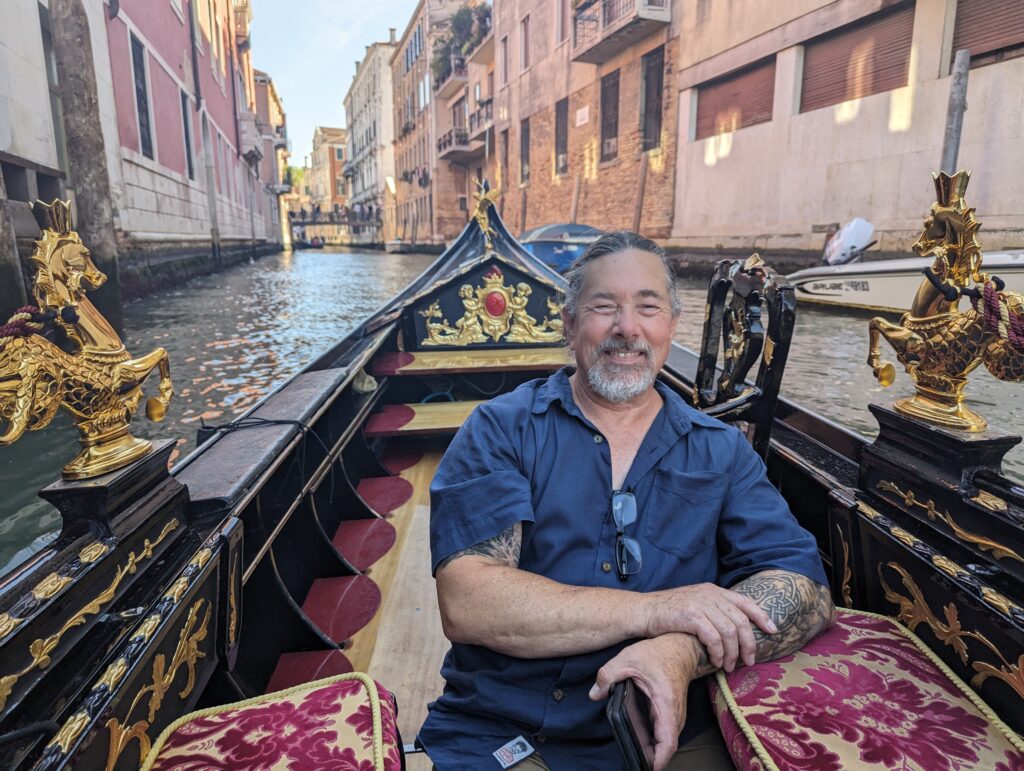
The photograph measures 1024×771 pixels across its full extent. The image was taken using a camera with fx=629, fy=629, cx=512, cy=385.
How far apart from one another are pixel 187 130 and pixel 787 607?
15.1 m

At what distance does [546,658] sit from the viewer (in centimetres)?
94

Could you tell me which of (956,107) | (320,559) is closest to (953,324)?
(320,559)

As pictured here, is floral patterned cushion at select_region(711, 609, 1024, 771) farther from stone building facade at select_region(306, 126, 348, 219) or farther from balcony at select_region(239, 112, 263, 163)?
stone building facade at select_region(306, 126, 348, 219)

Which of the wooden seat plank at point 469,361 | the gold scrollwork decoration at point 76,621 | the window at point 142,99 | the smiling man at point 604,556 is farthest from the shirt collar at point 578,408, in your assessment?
the window at point 142,99

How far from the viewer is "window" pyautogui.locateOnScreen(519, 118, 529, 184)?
20.1 m

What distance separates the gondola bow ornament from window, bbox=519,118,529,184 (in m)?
20.3

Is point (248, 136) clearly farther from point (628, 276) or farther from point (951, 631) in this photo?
point (951, 631)

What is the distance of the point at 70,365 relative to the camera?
0.91m

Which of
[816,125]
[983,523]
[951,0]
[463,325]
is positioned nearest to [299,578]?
[983,523]

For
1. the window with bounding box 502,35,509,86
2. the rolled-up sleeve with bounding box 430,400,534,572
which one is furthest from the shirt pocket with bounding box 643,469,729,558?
the window with bounding box 502,35,509,86

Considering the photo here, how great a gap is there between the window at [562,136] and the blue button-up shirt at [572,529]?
17249 mm

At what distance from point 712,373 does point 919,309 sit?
0.75 m

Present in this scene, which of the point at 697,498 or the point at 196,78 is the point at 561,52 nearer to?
the point at 196,78

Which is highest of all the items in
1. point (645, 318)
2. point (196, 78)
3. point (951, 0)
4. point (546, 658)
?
point (196, 78)
